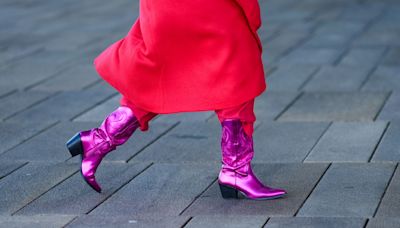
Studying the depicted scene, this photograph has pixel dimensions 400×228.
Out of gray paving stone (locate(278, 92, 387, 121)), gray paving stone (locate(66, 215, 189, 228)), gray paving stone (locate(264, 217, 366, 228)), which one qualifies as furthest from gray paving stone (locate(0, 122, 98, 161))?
gray paving stone (locate(264, 217, 366, 228))

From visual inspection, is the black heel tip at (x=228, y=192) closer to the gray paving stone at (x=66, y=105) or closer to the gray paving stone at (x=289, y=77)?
the gray paving stone at (x=66, y=105)

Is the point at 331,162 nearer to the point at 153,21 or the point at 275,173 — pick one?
the point at 275,173

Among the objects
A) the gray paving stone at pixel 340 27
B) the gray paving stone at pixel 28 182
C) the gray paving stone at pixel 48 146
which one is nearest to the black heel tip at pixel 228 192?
the gray paving stone at pixel 28 182

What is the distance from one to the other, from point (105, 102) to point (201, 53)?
7.40 feet

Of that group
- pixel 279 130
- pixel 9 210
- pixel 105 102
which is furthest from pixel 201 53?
pixel 105 102

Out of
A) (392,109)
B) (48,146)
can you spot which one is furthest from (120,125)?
(392,109)

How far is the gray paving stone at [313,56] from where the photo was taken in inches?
284

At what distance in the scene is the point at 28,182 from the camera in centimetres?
464

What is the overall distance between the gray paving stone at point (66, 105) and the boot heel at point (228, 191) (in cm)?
182

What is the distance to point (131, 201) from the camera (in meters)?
4.30

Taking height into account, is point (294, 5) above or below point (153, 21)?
below

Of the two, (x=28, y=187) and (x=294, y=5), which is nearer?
(x=28, y=187)

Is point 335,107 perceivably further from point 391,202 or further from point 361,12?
point 361,12

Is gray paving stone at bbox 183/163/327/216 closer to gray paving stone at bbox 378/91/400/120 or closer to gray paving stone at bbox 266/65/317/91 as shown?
gray paving stone at bbox 378/91/400/120
